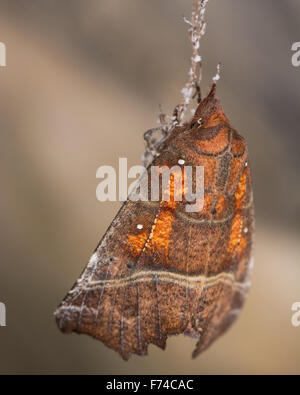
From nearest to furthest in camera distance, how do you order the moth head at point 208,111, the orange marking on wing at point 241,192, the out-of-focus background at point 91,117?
1. the moth head at point 208,111
2. the orange marking on wing at point 241,192
3. the out-of-focus background at point 91,117

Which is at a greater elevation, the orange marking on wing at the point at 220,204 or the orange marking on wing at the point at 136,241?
the orange marking on wing at the point at 220,204

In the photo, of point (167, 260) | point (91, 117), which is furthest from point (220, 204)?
point (91, 117)

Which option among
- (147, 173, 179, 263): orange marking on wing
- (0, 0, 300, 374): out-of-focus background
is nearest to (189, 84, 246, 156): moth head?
(147, 173, 179, 263): orange marking on wing

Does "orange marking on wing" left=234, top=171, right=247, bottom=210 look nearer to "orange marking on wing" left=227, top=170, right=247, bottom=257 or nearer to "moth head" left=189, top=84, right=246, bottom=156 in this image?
"orange marking on wing" left=227, top=170, right=247, bottom=257

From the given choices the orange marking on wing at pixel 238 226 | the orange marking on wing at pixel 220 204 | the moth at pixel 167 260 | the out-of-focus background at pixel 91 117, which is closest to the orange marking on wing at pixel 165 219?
the moth at pixel 167 260

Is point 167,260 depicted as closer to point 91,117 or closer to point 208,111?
point 208,111

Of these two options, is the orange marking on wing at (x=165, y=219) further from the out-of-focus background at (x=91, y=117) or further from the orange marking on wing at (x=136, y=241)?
the out-of-focus background at (x=91, y=117)
